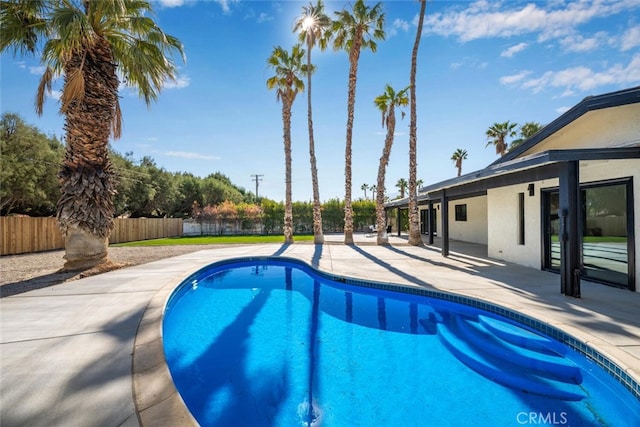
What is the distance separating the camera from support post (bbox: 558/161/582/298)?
197 inches

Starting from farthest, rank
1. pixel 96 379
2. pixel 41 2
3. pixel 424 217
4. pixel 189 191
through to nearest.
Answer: pixel 189 191 → pixel 424 217 → pixel 41 2 → pixel 96 379

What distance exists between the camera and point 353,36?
13.6 metres

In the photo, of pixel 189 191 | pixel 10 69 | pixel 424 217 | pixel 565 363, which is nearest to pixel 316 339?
pixel 565 363

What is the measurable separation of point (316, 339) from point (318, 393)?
1383 mm

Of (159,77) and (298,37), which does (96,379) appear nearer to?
(159,77)

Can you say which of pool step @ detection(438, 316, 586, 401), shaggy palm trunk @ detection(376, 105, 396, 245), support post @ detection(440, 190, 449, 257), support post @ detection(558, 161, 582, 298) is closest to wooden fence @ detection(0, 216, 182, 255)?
pool step @ detection(438, 316, 586, 401)

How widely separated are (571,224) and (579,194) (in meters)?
0.55

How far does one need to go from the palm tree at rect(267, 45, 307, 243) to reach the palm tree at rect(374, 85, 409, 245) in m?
4.44

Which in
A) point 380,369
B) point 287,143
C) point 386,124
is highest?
point 386,124

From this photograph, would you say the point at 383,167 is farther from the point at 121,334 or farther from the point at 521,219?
the point at 121,334

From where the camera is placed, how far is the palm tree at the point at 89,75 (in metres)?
6.87

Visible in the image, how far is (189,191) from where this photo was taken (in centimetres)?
3350

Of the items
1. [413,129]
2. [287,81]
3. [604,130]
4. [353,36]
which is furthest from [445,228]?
[287,81]

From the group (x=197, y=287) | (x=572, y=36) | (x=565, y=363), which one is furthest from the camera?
(x=572, y=36)
